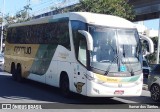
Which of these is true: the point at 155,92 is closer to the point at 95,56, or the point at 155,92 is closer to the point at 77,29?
the point at 95,56

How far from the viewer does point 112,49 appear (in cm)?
1357

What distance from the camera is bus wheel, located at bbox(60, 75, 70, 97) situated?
15062 millimetres

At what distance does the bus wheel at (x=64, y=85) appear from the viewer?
1506 centimetres

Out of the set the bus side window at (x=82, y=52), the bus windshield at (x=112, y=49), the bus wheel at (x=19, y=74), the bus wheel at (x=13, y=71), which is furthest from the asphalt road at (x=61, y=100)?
the bus wheel at (x=13, y=71)

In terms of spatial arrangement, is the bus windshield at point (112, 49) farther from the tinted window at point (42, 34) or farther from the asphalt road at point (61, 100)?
the tinted window at point (42, 34)

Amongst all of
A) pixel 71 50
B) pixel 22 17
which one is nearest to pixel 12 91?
pixel 71 50

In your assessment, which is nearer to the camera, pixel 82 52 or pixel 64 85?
pixel 82 52

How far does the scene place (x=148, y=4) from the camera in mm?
38625

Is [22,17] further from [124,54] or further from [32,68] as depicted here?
[124,54]

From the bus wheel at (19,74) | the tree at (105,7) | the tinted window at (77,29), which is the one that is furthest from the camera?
the tree at (105,7)

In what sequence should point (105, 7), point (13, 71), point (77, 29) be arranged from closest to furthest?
point (77, 29), point (13, 71), point (105, 7)

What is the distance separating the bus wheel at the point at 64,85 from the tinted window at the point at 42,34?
1.24 meters

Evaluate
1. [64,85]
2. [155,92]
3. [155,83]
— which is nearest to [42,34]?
[64,85]

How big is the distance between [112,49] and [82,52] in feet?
3.53
